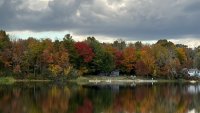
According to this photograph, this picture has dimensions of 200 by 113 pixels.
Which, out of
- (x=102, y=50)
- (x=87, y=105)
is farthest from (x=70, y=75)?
(x=87, y=105)

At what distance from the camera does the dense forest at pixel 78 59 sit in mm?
96625

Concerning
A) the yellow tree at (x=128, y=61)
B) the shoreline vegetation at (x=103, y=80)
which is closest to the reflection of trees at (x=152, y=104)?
the shoreline vegetation at (x=103, y=80)

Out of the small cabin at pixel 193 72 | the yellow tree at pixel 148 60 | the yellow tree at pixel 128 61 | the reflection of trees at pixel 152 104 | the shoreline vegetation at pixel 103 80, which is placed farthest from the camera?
the small cabin at pixel 193 72

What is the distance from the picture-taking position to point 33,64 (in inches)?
3888

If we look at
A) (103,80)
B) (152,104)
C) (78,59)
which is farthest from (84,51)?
(152,104)

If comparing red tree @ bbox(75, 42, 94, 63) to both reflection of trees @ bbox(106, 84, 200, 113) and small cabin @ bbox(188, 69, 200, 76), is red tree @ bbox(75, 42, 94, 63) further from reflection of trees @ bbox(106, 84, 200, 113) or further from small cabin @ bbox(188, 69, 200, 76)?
reflection of trees @ bbox(106, 84, 200, 113)

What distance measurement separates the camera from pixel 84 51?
350 ft

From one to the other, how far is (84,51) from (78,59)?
2.50m

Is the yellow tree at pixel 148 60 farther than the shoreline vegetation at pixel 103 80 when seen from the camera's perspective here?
Yes

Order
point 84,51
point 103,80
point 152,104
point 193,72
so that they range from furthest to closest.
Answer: point 193,72 → point 84,51 → point 103,80 → point 152,104

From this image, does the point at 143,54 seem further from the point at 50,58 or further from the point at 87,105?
the point at 87,105

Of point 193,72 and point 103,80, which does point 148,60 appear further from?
point 193,72

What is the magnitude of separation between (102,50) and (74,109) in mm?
72011

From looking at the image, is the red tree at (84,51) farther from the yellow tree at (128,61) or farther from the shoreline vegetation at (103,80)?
the yellow tree at (128,61)
